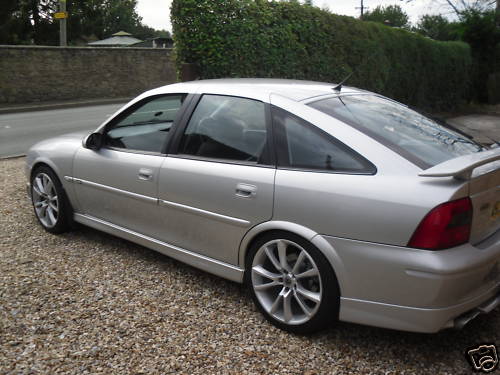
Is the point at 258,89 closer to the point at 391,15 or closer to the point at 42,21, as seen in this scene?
the point at 42,21

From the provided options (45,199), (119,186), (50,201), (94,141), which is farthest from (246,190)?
(45,199)

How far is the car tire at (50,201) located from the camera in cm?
455

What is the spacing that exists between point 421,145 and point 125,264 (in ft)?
8.07

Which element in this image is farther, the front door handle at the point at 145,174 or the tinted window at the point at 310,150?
the front door handle at the point at 145,174

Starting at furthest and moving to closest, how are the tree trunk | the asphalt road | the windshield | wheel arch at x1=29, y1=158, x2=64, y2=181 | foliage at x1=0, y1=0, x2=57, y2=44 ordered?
1. the tree trunk
2. foliage at x1=0, y1=0, x2=57, y2=44
3. the asphalt road
4. wheel arch at x1=29, y1=158, x2=64, y2=181
5. the windshield

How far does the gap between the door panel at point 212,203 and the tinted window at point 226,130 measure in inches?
3.5

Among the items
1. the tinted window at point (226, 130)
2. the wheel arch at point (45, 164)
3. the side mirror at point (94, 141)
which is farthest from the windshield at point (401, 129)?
the wheel arch at point (45, 164)

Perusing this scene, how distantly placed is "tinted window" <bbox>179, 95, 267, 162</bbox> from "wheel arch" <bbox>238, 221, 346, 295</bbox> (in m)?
0.45

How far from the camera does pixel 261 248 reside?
304cm

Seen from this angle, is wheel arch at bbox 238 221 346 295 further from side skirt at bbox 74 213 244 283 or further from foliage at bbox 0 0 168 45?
foliage at bbox 0 0 168 45

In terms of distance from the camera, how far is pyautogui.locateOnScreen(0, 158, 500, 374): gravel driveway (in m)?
2.72

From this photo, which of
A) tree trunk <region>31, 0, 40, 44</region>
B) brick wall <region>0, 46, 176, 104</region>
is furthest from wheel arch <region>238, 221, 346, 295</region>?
tree trunk <region>31, 0, 40, 44</region>

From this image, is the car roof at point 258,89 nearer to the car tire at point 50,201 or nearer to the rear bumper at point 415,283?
the rear bumper at point 415,283

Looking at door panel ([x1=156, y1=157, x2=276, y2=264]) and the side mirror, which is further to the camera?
the side mirror
